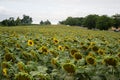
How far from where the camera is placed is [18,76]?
2680mm

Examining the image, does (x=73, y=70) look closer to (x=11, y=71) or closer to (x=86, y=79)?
(x=86, y=79)

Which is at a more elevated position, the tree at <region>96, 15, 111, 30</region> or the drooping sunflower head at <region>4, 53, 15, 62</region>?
the drooping sunflower head at <region>4, 53, 15, 62</region>

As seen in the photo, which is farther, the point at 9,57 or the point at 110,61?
A: the point at 9,57

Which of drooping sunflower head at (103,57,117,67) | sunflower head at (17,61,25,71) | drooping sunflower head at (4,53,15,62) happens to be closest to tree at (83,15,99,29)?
drooping sunflower head at (4,53,15,62)

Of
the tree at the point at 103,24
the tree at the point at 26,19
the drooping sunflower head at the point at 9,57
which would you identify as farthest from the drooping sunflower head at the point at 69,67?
the tree at the point at 26,19

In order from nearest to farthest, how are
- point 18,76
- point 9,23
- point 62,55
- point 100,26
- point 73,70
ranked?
point 18,76 < point 73,70 < point 62,55 < point 9,23 < point 100,26

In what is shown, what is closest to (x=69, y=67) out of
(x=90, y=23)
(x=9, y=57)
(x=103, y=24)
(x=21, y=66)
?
(x=21, y=66)

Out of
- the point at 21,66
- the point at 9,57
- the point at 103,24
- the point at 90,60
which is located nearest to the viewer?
the point at 21,66

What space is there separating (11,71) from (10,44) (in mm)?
2444

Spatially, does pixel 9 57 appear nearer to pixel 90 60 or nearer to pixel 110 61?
pixel 90 60

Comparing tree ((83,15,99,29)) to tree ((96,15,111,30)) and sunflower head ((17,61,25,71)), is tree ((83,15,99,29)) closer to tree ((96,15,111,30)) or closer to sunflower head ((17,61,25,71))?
tree ((96,15,111,30))

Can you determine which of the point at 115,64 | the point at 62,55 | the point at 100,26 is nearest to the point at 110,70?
the point at 115,64

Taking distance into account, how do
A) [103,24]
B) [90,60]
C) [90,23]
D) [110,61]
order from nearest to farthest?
[110,61]
[90,60]
[103,24]
[90,23]

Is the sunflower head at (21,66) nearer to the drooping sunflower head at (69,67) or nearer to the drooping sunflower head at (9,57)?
the drooping sunflower head at (69,67)
